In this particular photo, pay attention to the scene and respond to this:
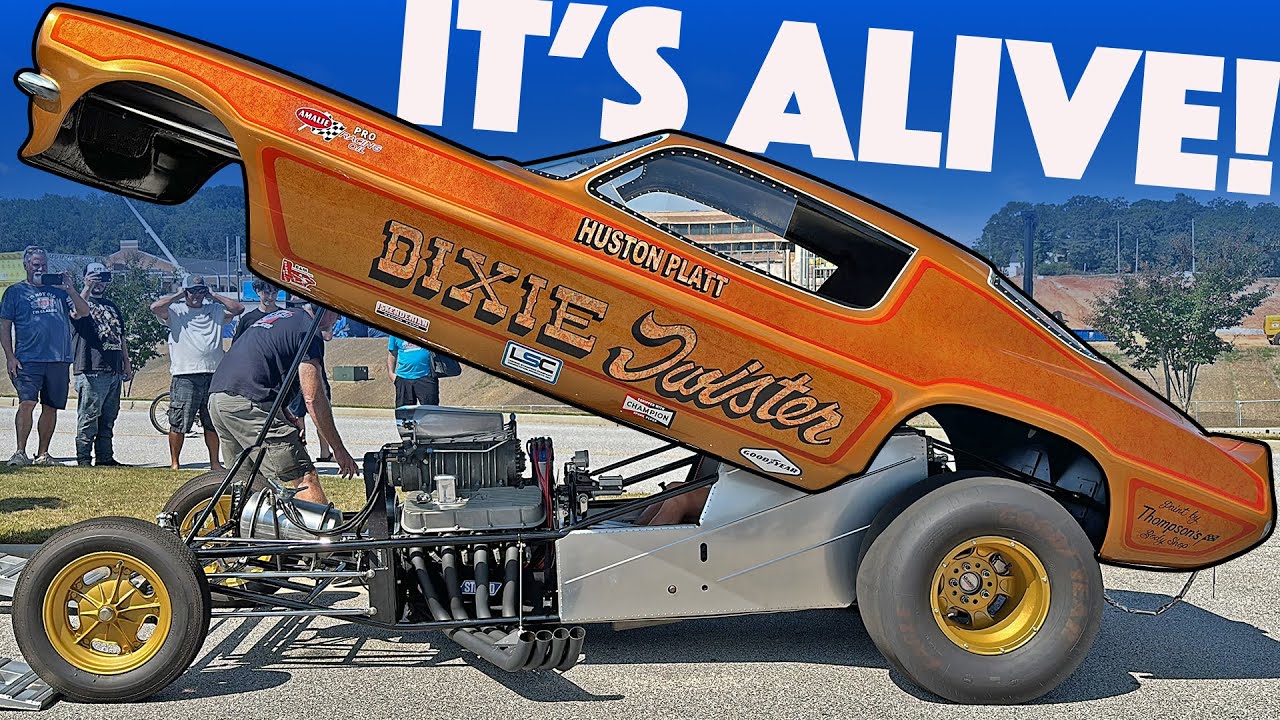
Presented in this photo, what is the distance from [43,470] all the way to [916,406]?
9459 mm

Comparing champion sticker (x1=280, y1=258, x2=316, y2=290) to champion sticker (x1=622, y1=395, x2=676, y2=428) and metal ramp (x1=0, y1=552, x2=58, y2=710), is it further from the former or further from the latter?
metal ramp (x1=0, y1=552, x2=58, y2=710)

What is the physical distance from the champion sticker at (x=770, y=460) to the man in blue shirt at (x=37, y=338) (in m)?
9.04

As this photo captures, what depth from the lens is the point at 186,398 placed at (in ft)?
35.5

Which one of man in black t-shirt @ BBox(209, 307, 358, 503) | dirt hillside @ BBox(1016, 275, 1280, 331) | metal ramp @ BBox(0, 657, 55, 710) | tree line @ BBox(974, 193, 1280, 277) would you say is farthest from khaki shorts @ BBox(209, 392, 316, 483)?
dirt hillside @ BBox(1016, 275, 1280, 331)

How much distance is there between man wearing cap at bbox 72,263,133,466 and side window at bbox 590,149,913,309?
8.43 m

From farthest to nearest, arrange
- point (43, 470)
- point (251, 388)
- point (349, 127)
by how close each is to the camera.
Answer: point (43, 470) → point (251, 388) → point (349, 127)

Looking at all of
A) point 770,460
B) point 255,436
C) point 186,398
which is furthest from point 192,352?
point 770,460

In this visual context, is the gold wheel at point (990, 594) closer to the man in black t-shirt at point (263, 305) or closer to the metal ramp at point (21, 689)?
the metal ramp at point (21, 689)

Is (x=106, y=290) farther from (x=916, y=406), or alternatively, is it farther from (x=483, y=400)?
(x=483, y=400)

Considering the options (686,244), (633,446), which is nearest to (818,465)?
(686,244)

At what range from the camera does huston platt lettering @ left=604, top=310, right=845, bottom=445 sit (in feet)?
14.3

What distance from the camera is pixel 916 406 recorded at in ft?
14.9

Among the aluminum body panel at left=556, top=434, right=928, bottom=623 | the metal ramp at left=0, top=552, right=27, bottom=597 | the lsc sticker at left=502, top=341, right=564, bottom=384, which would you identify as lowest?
the metal ramp at left=0, top=552, right=27, bottom=597

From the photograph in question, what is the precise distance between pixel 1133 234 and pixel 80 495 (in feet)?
→ 298
